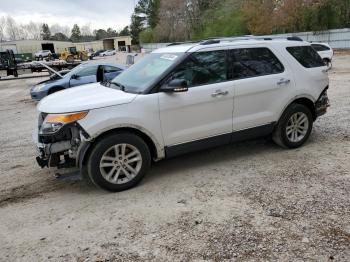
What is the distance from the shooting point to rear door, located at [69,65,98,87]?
489 inches

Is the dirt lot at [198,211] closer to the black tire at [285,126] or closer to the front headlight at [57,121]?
the black tire at [285,126]

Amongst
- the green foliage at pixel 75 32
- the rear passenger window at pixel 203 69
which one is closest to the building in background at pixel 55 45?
the green foliage at pixel 75 32

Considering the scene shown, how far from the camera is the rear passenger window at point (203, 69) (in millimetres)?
4895

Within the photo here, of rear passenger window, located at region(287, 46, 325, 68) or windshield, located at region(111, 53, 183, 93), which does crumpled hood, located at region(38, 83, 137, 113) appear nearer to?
windshield, located at region(111, 53, 183, 93)

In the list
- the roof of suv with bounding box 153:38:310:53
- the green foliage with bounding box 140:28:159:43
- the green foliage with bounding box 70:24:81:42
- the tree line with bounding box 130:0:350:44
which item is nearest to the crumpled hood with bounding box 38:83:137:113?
the roof of suv with bounding box 153:38:310:53

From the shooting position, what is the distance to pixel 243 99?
17.1ft

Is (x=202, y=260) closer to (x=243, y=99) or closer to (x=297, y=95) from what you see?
(x=243, y=99)

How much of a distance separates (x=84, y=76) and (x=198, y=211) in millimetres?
9596

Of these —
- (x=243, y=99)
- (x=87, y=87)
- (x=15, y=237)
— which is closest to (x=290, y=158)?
(x=243, y=99)

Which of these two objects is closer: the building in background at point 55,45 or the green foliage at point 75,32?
the building in background at point 55,45

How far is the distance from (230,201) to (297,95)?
240cm

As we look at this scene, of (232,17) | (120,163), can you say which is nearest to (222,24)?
(232,17)

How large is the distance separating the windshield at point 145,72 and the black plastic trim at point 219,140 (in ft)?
3.05

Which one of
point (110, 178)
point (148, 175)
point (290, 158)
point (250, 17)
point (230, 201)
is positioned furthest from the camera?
point (250, 17)
